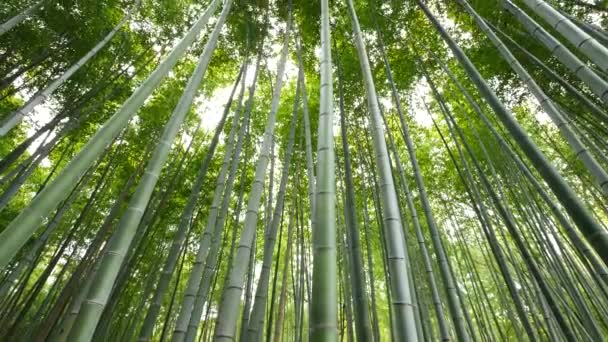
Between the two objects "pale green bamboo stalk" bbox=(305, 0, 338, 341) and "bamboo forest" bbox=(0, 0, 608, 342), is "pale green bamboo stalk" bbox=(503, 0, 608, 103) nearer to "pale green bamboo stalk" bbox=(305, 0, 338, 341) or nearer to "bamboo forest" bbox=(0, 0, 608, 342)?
"bamboo forest" bbox=(0, 0, 608, 342)

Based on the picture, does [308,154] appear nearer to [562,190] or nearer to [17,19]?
[562,190]

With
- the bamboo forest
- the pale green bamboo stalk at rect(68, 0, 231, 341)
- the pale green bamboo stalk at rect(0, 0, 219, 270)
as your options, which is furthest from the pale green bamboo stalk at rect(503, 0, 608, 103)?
the pale green bamboo stalk at rect(0, 0, 219, 270)

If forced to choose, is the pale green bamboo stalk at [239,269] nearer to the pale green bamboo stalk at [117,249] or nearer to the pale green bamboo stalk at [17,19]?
the pale green bamboo stalk at [117,249]

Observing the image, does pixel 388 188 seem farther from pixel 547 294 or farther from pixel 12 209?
pixel 12 209

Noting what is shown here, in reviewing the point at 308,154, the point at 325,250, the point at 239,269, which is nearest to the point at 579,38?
the point at 325,250

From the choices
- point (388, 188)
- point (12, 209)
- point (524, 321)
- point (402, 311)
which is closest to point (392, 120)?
point (524, 321)

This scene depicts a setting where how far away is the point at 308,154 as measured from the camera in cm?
285

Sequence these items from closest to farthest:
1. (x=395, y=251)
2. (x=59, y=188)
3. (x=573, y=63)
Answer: (x=59, y=188), (x=395, y=251), (x=573, y=63)

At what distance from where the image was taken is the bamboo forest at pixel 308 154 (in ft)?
4.65

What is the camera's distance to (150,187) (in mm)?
1310

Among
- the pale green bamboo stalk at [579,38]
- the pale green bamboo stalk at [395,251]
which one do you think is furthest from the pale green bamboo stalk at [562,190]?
the pale green bamboo stalk at [395,251]

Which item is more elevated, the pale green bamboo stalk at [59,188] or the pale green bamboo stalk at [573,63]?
the pale green bamboo stalk at [573,63]

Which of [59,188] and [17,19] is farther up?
[17,19]

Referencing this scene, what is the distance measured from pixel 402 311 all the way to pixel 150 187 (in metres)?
1.07
